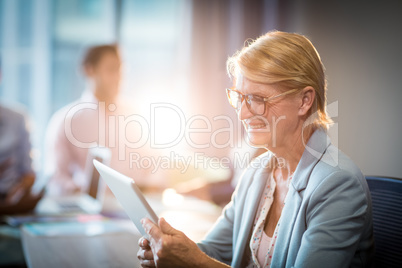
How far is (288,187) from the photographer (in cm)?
146

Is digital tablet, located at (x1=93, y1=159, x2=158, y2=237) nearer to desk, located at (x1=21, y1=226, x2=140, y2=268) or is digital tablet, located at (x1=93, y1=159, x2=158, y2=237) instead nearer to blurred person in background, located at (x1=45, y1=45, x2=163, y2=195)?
desk, located at (x1=21, y1=226, x2=140, y2=268)

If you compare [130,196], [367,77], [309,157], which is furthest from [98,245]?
[367,77]

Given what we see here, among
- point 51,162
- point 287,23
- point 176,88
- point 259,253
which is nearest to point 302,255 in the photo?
point 259,253

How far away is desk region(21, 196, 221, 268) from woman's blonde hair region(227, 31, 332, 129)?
83 cm

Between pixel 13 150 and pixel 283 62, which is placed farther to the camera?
pixel 13 150

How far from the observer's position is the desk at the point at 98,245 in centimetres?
164

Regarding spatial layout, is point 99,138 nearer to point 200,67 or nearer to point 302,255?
point 200,67

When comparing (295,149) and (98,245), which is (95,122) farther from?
(295,149)

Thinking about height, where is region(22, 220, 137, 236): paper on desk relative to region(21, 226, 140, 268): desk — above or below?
below

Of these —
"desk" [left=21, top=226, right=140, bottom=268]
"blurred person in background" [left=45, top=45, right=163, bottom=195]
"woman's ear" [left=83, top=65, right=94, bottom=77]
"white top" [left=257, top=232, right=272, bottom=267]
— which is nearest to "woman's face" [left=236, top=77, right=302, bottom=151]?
"white top" [left=257, top=232, right=272, bottom=267]

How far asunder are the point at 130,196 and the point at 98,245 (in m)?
0.69

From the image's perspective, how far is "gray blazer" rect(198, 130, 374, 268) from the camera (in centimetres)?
117

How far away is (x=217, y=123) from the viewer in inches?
171

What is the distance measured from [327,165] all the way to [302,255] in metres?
0.28
